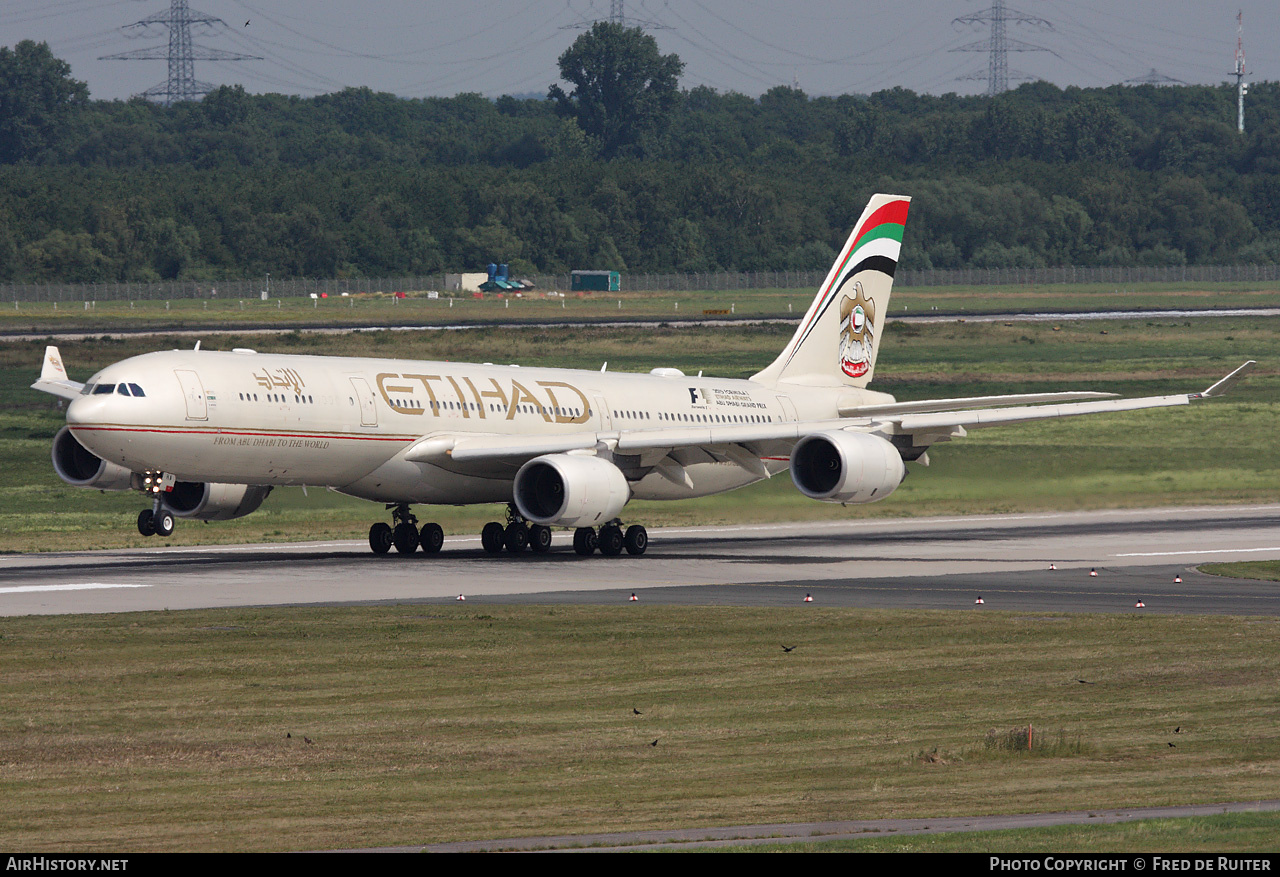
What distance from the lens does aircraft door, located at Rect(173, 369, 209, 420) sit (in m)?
41.4

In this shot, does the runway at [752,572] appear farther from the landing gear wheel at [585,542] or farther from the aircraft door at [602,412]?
the aircraft door at [602,412]

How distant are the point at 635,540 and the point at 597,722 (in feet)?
82.8

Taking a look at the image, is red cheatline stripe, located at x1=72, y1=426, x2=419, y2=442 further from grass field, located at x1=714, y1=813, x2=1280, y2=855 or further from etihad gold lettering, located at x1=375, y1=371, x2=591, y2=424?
grass field, located at x1=714, y1=813, x2=1280, y2=855

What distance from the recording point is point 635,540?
47.7m

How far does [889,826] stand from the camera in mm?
15727

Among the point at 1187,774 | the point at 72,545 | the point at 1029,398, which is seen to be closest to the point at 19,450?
the point at 72,545

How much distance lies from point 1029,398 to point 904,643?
19.6 m

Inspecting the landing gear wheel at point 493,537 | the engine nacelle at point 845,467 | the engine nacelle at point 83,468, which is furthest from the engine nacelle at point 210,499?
the engine nacelle at point 845,467

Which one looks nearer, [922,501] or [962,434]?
[962,434]

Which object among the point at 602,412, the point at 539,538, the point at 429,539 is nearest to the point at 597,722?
the point at 539,538

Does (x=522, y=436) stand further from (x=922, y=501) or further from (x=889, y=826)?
(x=889, y=826)

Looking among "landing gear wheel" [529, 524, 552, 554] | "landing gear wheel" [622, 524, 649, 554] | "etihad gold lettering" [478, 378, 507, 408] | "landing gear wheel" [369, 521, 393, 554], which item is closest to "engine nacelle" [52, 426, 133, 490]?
"landing gear wheel" [369, 521, 393, 554]

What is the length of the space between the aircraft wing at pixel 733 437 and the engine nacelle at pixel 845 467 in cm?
56

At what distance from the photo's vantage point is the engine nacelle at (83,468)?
44.6 metres
